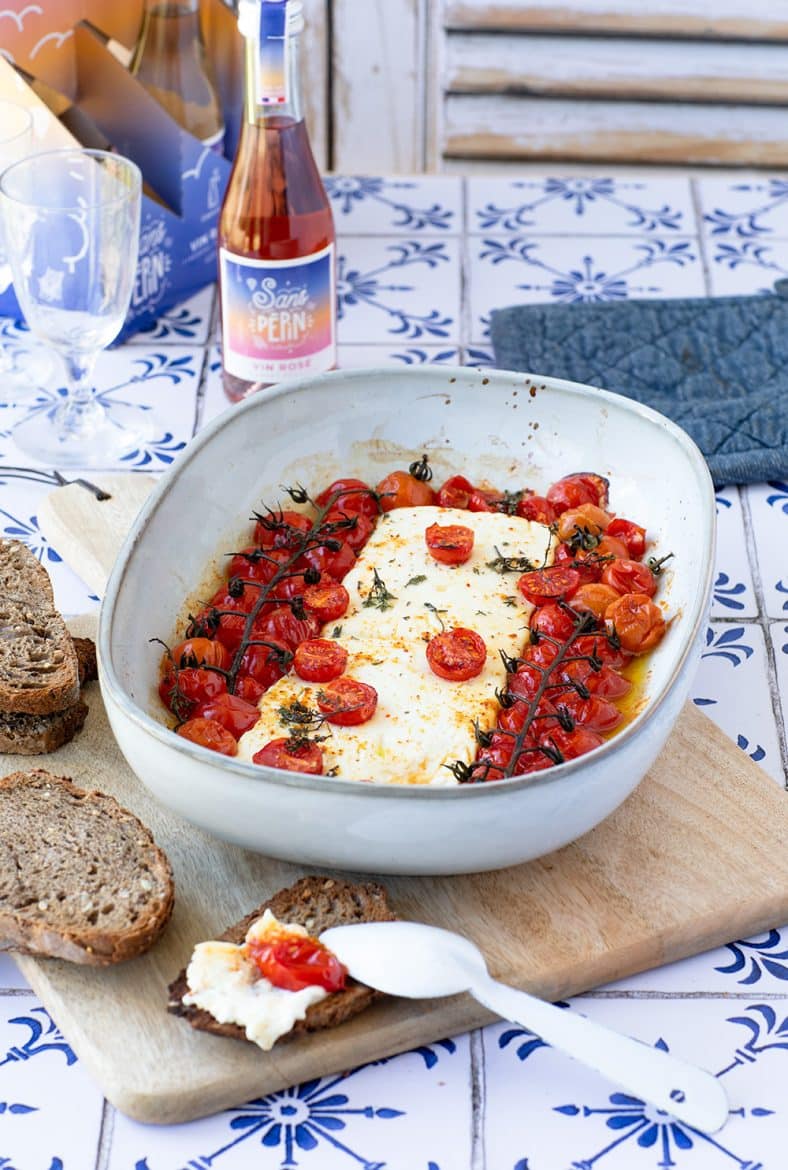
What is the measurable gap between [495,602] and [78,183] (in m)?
0.91

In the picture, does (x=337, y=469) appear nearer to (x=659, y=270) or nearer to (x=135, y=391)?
(x=135, y=391)

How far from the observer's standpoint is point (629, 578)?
157cm

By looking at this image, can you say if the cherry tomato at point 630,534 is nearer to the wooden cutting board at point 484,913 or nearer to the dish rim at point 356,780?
the dish rim at point 356,780

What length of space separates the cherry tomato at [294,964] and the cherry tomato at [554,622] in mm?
486

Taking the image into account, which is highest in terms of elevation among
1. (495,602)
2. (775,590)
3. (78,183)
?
(78,183)

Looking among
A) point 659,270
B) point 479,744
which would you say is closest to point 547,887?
point 479,744

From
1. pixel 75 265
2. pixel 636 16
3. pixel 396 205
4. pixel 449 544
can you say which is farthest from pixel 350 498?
pixel 636 16

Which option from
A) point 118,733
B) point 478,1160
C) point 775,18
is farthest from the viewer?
point 775,18

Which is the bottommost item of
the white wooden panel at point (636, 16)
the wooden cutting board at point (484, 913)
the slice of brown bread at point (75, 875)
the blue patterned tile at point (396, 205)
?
the wooden cutting board at point (484, 913)

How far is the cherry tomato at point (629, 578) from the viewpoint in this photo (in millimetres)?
1567

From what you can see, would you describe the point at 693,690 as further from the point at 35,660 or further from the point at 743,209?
the point at 743,209

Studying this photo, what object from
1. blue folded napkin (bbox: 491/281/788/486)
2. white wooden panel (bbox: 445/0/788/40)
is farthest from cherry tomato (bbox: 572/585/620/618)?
white wooden panel (bbox: 445/0/788/40)

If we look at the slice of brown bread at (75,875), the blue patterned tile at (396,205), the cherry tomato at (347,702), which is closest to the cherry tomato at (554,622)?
the cherry tomato at (347,702)

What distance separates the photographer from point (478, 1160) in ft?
3.74
